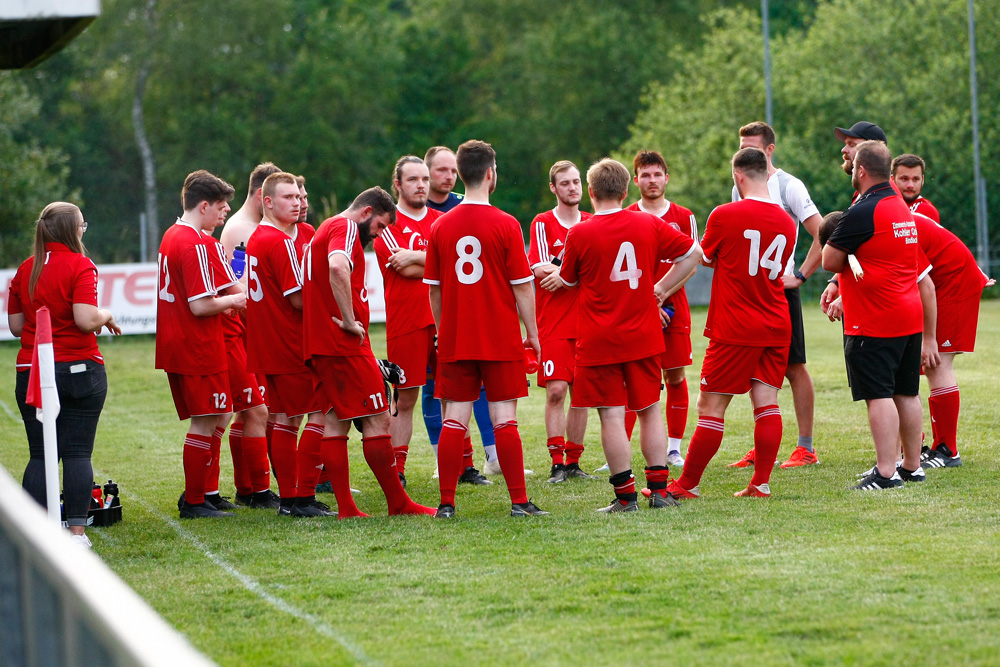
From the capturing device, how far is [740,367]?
6734 mm

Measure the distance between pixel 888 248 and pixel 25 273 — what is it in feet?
16.6

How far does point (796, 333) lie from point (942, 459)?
1.29 meters

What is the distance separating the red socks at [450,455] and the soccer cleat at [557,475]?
4.78 feet

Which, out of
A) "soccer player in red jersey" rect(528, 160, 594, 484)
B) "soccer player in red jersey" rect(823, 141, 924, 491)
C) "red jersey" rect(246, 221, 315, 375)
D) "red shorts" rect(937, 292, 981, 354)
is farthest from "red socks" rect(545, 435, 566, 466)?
"red shorts" rect(937, 292, 981, 354)

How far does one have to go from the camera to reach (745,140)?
7.80 m

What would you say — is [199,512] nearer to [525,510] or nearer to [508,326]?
[525,510]

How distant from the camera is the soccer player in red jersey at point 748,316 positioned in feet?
21.8

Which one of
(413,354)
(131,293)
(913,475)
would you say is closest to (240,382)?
(413,354)

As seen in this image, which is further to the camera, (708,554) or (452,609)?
(708,554)

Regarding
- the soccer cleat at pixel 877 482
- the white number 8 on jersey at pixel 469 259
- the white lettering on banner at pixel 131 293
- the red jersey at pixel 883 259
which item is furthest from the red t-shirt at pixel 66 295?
the white lettering on banner at pixel 131 293

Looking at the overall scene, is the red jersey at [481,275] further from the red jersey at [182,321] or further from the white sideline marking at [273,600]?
the white sideline marking at [273,600]

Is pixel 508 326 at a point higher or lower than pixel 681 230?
lower

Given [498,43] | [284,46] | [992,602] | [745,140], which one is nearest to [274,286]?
[745,140]

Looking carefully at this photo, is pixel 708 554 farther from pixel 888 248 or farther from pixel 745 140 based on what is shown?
pixel 745 140
